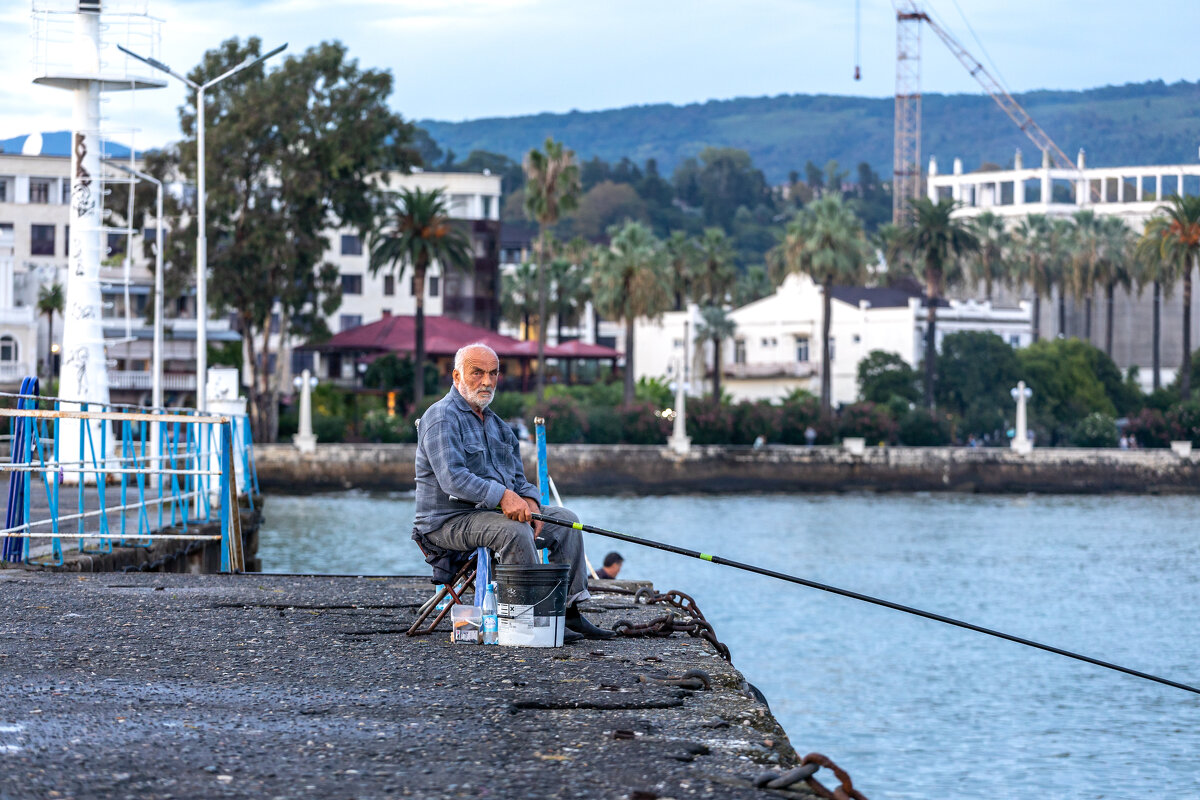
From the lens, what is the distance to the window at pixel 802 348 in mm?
97375

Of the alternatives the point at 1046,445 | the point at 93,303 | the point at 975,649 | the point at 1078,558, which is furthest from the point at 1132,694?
the point at 1046,445

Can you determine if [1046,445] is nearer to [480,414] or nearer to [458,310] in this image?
[458,310]

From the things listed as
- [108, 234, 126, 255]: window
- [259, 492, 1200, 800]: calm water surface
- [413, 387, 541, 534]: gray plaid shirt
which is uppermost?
[108, 234, 126, 255]: window

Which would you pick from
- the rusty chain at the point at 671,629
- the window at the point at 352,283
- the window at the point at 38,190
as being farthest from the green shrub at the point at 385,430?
the rusty chain at the point at 671,629

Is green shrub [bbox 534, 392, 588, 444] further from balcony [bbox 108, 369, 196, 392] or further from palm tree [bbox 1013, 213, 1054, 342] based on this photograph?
palm tree [bbox 1013, 213, 1054, 342]

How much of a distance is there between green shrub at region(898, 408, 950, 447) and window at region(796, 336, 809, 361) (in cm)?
1679

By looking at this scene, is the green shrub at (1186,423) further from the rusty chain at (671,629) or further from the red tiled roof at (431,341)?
the rusty chain at (671,629)

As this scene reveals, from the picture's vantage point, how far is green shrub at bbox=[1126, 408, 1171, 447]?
3275 inches

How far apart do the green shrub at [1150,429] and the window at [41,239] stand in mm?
57519

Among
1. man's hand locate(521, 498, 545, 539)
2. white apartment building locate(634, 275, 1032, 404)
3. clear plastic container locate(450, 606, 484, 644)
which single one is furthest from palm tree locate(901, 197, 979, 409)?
clear plastic container locate(450, 606, 484, 644)

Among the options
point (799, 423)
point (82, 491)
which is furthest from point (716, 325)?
point (82, 491)

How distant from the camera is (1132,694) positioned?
997 inches

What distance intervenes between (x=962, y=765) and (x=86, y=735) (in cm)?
1476

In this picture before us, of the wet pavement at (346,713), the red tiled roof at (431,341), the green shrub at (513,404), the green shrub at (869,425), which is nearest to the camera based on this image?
the wet pavement at (346,713)
